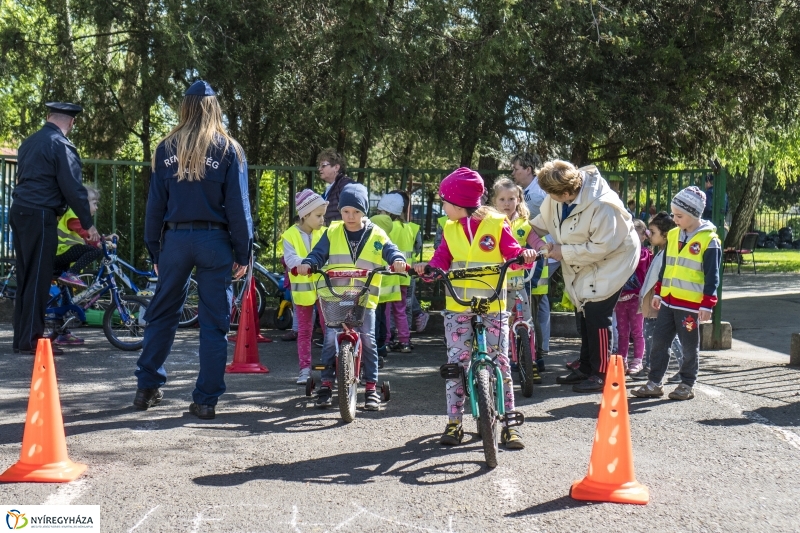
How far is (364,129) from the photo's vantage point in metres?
11.3


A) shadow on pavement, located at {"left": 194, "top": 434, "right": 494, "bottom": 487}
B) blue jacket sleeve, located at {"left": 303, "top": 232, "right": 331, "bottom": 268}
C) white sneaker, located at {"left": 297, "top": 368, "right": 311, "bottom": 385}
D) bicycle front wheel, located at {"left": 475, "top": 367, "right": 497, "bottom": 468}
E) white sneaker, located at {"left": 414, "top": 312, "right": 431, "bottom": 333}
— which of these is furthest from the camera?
white sneaker, located at {"left": 414, "top": 312, "right": 431, "bottom": 333}

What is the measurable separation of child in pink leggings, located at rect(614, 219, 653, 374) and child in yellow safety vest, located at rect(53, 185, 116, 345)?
16.6 ft

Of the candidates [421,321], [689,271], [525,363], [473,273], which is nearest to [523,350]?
[525,363]

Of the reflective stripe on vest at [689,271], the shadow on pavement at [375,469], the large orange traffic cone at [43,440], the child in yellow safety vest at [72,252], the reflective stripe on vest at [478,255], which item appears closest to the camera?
the large orange traffic cone at [43,440]

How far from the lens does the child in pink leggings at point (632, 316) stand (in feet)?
28.6

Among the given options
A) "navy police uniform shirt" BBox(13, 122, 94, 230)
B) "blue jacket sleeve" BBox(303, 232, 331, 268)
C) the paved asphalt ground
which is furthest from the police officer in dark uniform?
"blue jacket sleeve" BBox(303, 232, 331, 268)

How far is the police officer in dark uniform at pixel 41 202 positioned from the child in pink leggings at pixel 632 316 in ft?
15.9

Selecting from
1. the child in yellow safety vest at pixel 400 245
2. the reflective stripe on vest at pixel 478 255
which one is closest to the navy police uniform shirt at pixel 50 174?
the child in yellow safety vest at pixel 400 245

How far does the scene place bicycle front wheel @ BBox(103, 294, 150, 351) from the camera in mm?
9492

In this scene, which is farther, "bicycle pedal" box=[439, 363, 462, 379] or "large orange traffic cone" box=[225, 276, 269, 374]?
→ "large orange traffic cone" box=[225, 276, 269, 374]

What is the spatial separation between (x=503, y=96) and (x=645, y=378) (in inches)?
160

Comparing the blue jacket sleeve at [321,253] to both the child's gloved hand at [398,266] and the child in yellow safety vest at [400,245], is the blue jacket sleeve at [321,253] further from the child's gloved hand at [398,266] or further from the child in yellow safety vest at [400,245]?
the child in yellow safety vest at [400,245]

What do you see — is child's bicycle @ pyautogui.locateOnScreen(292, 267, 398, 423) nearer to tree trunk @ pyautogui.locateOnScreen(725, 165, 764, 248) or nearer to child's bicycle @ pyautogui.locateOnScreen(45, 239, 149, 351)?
child's bicycle @ pyautogui.locateOnScreen(45, 239, 149, 351)

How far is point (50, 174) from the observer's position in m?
8.41
